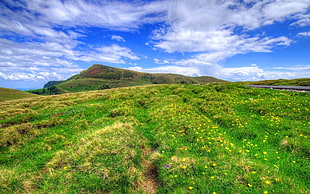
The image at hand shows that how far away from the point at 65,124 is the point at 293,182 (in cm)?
1605

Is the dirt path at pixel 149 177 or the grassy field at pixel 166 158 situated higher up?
the grassy field at pixel 166 158

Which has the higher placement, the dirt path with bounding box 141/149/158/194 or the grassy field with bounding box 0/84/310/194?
the grassy field with bounding box 0/84/310/194

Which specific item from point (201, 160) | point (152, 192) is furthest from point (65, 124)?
point (201, 160)

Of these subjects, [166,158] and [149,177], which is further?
[166,158]

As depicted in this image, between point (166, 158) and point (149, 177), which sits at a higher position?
point (166, 158)

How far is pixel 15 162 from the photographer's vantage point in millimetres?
7566

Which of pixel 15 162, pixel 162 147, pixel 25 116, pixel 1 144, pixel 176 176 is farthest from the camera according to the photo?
pixel 25 116

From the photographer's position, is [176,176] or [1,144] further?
[1,144]

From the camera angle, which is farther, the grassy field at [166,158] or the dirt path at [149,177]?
the dirt path at [149,177]

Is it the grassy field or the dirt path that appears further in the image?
the dirt path

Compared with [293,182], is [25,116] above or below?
above

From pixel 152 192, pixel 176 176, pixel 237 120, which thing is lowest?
pixel 152 192

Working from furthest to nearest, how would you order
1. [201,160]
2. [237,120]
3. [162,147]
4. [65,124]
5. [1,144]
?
1. [65,124]
2. [237,120]
3. [1,144]
4. [162,147]
5. [201,160]

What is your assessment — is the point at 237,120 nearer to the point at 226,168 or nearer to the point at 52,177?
the point at 226,168
